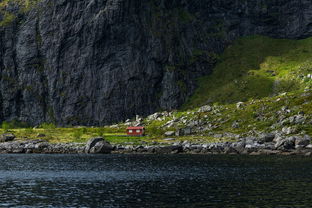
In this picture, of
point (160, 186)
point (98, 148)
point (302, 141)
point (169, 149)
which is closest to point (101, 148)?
point (98, 148)

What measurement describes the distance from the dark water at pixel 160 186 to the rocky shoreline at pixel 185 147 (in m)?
36.7

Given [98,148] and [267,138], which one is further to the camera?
[98,148]

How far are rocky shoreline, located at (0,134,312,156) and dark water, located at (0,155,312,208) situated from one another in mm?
36661

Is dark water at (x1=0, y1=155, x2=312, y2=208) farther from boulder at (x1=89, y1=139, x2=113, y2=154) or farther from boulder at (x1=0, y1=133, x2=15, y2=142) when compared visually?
boulder at (x1=0, y1=133, x2=15, y2=142)

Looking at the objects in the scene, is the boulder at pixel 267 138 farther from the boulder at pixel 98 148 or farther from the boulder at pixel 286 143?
the boulder at pixel 98 148

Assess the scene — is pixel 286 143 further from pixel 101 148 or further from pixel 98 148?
pixel 98 148

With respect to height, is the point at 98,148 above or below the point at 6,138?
below

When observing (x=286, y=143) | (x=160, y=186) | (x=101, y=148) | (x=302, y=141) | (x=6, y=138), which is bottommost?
(x=286, y=143)

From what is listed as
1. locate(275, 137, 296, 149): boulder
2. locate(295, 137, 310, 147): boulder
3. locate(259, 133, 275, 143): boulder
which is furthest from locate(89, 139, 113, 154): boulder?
locate(295, 137, 310, 147): boulder

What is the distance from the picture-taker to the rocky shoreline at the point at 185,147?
143875 mm

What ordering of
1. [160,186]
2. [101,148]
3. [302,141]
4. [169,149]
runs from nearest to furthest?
[160,186] < [302,141] < [169,149] < [101,148]

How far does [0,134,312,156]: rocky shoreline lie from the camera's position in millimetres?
143875

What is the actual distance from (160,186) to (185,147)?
86473 millimetres

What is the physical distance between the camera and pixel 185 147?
529 ft
